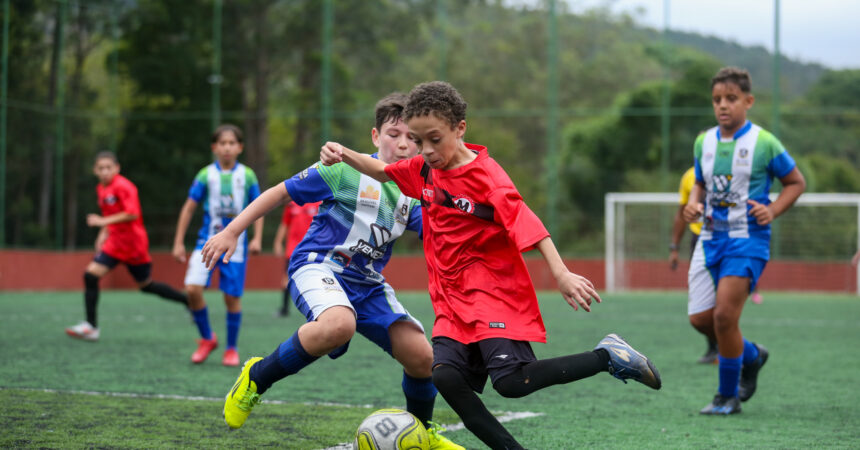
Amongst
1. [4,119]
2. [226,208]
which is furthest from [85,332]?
[4,119]

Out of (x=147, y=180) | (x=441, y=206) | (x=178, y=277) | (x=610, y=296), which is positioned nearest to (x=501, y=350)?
(x=441, y=206)

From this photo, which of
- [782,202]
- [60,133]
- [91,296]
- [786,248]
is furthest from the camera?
[60,133]

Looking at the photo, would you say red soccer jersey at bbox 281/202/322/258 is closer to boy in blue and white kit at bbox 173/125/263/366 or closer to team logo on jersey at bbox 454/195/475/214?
boy in blue and white kit at bbox 173/125/263/366

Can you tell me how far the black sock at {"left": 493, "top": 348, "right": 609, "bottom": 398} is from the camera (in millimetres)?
3816

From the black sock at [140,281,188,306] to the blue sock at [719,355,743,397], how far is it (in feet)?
18.8

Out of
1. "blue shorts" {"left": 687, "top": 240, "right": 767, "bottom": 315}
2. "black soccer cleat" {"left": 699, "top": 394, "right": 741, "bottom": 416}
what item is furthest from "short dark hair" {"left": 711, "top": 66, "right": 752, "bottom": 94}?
"black soccer cleat" {"left": 699, "top": 394, "right": 741, "bottom": 416}

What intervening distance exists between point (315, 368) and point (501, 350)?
12.8 ft

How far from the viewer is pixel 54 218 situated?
20.6 m

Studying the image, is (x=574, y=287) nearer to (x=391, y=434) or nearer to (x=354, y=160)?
(x=391, y=434)

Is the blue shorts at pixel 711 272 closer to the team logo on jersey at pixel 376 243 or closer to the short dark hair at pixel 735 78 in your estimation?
the short dark hair at pixel 735 78

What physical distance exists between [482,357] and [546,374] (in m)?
0.27

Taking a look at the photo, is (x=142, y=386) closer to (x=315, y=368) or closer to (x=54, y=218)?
(x=315, y=368)

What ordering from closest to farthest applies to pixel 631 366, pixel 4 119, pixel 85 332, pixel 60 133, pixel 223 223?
pixel 631 366 < pixel 223 223 < pixel 85 332 < pixel 4 119 < pixel 60 133

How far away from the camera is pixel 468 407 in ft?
12.7
